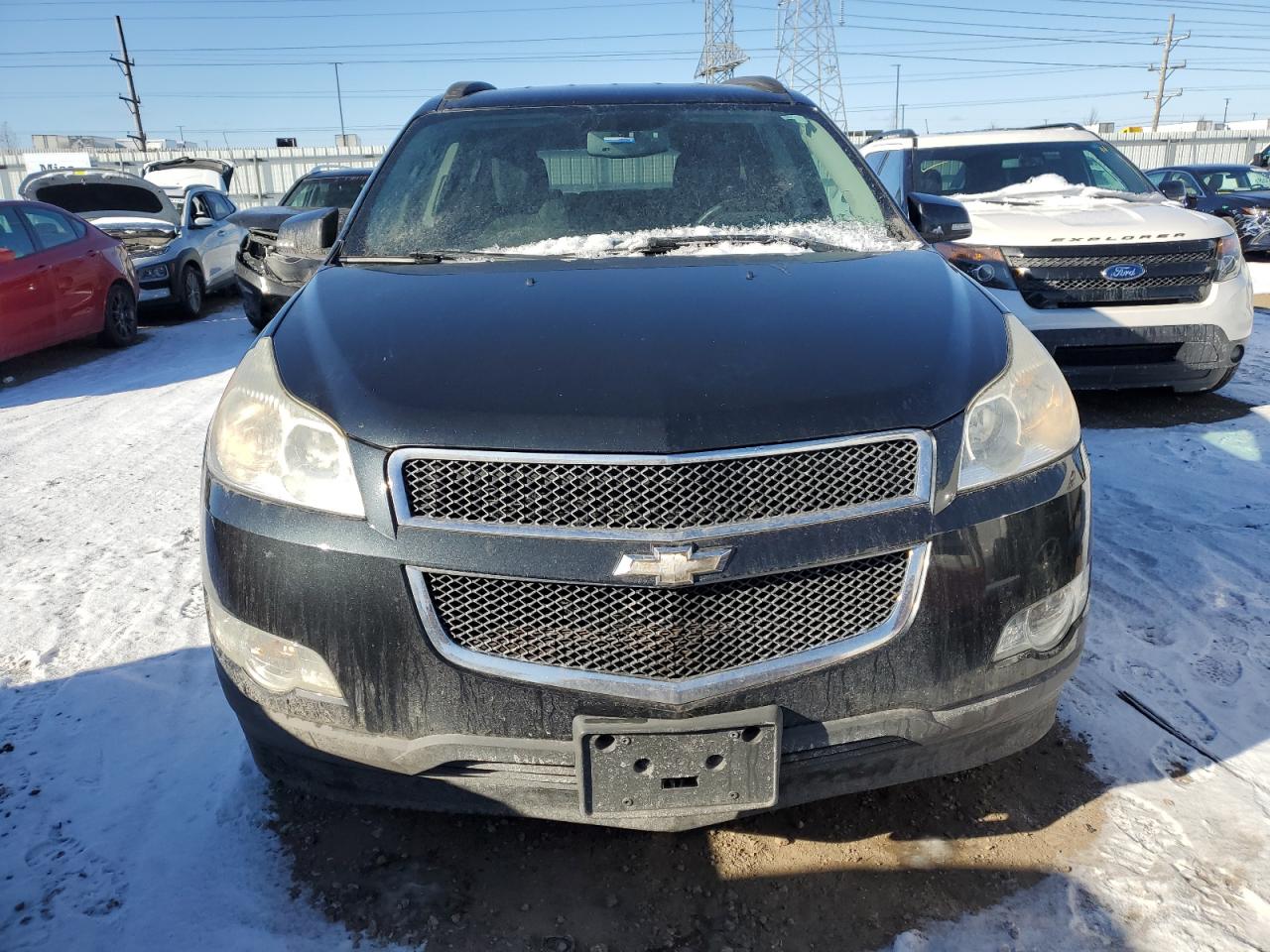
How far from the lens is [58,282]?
849 centimetres

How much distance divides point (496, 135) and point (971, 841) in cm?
268

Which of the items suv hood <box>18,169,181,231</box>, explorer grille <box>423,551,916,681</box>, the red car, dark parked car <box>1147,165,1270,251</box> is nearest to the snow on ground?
explorer grille <box>423,551,916,681</box>

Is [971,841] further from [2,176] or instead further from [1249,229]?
[2,176]

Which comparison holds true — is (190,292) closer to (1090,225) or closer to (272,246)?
(272,246)

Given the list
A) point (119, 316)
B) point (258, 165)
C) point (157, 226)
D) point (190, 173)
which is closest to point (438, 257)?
point (119, 316)

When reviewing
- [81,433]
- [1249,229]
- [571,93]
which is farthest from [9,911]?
[1249,229]

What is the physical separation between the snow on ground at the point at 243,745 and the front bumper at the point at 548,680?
416 mm

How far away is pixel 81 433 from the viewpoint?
6246mm

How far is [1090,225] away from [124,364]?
8.02m

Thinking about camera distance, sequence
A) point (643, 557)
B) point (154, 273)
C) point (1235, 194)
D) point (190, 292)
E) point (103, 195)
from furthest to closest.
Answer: point (1235, 194) → point (103, 195) → point (190, 292) → point (154, 273) → point (643, 557)

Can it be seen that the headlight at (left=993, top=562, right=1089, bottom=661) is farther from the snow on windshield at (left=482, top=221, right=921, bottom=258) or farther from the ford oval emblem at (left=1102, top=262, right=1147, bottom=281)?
the ford oval emblem at (left=1102, top=262, right=1147, bottom=281)

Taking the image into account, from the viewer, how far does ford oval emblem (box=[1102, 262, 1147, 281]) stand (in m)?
5.60

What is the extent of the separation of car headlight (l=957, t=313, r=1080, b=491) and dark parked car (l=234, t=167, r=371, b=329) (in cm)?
263

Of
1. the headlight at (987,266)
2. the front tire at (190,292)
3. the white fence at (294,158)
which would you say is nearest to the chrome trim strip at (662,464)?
the headlight at (987,266)
